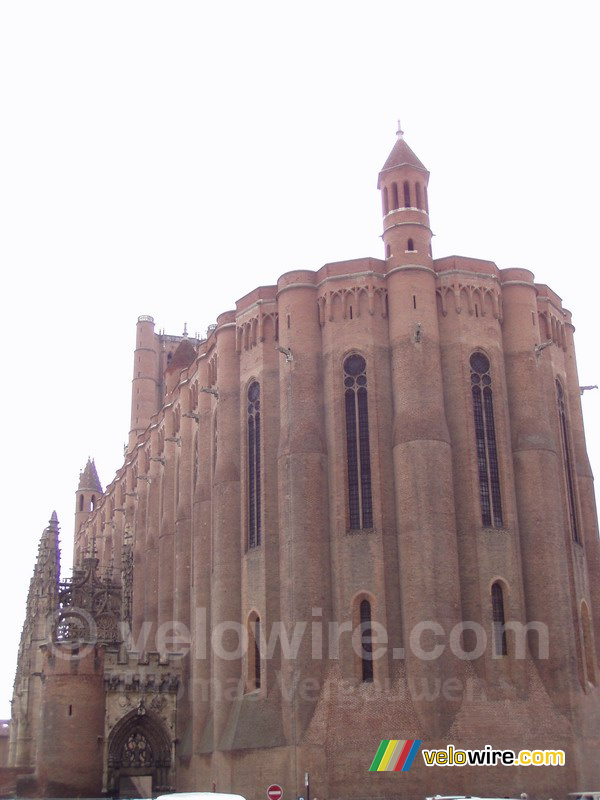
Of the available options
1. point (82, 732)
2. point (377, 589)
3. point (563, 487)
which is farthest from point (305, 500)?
point (82, 732)

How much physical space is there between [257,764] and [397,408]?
14.0 meters

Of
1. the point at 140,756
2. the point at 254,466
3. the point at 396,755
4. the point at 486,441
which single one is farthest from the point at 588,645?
the point at 140,756

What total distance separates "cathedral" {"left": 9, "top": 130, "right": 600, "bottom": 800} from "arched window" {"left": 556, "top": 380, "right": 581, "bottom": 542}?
14 centimetres

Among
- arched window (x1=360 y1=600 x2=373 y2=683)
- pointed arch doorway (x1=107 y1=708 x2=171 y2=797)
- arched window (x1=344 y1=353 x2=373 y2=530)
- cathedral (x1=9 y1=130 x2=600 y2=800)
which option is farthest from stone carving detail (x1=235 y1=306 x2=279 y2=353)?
pointed arch doorway (x1=107 y1=708 x2=171 y2=797)

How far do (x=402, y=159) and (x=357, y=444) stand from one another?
42.1 feet

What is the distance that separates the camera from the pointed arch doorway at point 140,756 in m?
42.3

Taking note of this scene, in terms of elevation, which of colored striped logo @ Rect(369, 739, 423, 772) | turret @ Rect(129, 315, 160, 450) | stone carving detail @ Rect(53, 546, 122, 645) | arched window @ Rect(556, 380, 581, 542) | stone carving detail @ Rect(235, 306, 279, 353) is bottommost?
colored striped logo @ Rect(369, 739, 423, 772)

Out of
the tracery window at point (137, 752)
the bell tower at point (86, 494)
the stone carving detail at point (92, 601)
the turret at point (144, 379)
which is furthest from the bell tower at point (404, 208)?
the bell tower at point (86, 494)

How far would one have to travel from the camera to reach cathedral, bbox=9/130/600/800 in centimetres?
3578

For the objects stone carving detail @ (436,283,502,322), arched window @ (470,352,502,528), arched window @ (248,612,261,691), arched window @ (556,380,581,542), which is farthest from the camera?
arched window @ (556,380,581,542)

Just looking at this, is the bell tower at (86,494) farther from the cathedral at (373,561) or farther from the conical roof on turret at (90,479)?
the cathedral at (373,561)

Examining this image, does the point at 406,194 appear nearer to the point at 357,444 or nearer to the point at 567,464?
the point at 357,444

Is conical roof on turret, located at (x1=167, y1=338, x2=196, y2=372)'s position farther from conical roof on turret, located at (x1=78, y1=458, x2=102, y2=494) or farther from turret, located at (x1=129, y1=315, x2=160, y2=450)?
conical roof on turret, located at (x1=78, y1=458, x2=102, y2=494)

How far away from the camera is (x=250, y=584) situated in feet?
133
